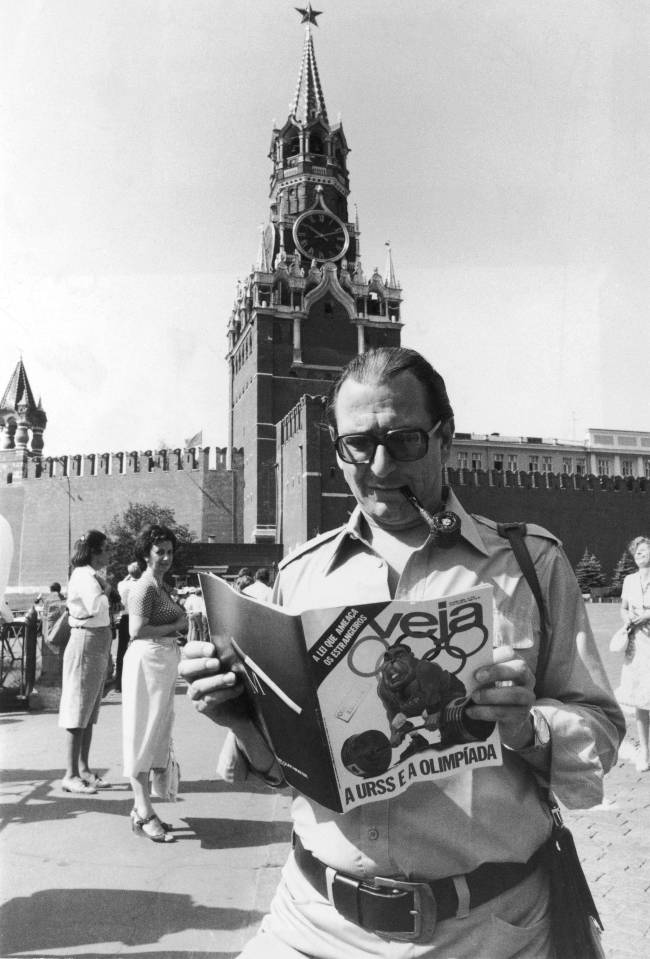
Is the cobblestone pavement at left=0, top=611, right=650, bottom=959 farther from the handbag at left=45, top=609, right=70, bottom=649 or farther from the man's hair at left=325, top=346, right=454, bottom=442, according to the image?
the man's hair at left=325, top=346, right=454, bottom=442

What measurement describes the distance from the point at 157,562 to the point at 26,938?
1910mm

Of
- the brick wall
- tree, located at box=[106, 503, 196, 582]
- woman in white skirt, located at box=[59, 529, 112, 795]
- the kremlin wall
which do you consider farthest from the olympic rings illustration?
the brick wall

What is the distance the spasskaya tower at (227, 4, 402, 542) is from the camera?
3744 centimetres

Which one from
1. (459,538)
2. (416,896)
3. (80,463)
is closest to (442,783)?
(416,896)

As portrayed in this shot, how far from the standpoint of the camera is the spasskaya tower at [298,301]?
3744 cm

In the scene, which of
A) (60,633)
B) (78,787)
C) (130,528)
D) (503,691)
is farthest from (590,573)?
(503,691)

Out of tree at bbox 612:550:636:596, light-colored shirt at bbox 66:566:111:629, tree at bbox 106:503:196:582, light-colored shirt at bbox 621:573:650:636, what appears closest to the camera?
light-colored shirt at bbox 66:566:111:629

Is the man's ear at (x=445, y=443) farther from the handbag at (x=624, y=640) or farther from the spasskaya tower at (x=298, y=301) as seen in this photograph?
the spasskaya tower at (x=298, y=301)

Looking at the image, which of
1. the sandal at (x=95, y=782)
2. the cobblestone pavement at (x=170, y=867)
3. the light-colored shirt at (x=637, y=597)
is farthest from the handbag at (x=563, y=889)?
the light-colored shirt at (x=637, y=597)

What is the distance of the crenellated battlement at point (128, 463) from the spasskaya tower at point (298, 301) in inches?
78.2

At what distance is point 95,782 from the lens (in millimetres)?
4625

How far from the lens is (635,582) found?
17.4 feet

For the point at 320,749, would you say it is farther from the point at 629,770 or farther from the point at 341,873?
the point at 629,770

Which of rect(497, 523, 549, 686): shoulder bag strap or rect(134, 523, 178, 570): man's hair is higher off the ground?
rect(134, 523, 178, 570): man's hair
